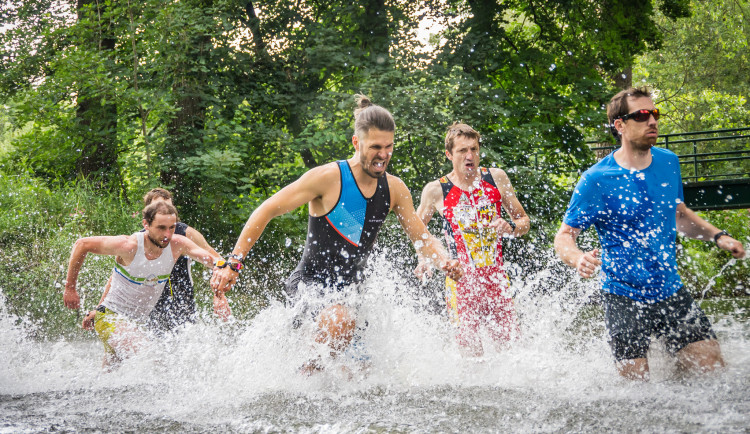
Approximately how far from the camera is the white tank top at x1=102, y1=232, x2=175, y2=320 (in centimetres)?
539

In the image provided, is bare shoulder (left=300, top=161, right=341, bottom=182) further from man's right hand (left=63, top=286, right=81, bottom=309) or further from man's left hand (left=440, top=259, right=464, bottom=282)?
man's right hand (left=63, top=286, right=81, bottom=309)

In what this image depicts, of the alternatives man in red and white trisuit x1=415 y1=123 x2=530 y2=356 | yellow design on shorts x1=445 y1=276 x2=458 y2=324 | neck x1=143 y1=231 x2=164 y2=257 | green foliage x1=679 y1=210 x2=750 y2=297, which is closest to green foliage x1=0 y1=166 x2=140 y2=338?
neck x1=143 y1=231 x2=164 y2=257

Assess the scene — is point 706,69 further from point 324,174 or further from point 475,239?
point 324,174

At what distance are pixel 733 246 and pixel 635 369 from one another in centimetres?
88

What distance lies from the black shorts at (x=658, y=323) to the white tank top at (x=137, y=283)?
142 inches

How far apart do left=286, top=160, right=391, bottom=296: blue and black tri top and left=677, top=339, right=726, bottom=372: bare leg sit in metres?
2.02

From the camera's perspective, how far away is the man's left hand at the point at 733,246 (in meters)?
3.59

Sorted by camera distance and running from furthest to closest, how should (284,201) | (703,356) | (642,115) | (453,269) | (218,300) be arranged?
(218,300) → (453,269) → (284,201) → (642,115) → (703,356)

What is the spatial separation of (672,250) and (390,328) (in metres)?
1.94

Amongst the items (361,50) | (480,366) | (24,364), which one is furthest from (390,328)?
(361,50)

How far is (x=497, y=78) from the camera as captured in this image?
12555 mm

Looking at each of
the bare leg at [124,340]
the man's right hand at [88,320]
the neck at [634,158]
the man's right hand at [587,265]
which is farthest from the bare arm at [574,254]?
the man's right hand at [88,320]

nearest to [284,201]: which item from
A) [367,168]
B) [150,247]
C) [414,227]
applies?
[367,168]

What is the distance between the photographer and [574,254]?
12.2ft
